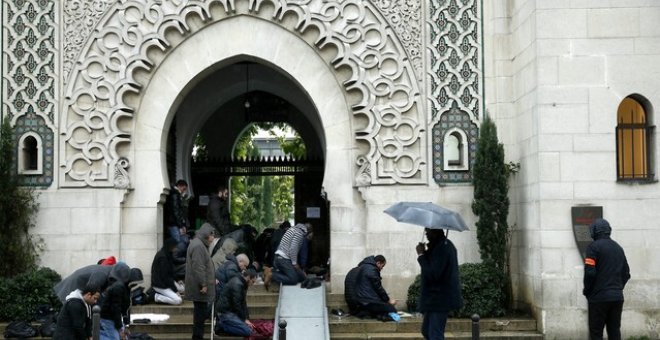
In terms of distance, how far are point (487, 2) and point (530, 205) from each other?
11.5 feet

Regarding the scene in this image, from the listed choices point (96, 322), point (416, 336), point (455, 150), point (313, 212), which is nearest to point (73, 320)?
point (96, 322)

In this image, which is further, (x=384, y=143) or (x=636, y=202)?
(x=384, y=143)

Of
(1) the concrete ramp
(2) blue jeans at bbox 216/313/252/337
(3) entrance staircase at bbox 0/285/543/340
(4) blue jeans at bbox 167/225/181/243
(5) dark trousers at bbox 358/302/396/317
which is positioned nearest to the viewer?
(1) the concrete ramp

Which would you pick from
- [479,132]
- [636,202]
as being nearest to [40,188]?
[479,132]

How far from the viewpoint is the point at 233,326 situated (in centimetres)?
1252

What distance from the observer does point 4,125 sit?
46.8ft

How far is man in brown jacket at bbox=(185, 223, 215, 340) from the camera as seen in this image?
12102 mm

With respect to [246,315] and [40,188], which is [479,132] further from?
[40,188]

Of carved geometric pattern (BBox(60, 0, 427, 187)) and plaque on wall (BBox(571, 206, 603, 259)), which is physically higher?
carved geometric pattern (BBox(60, 0, 427, 187))

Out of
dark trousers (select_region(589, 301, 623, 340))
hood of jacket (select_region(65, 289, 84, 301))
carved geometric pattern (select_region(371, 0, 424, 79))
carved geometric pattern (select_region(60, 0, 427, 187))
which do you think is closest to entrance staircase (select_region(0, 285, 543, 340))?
dark trousers (select_region(589, 301, 623, 340))

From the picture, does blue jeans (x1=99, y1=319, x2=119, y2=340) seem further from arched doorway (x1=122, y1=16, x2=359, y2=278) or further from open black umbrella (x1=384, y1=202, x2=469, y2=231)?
arched doorway (x1=122, y1=16, x2=359, y2=278)

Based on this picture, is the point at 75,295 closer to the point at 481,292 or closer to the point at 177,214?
the point at 177,214

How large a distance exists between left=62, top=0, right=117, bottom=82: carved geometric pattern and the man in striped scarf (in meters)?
4.54

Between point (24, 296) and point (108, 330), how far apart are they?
13.3 feet
